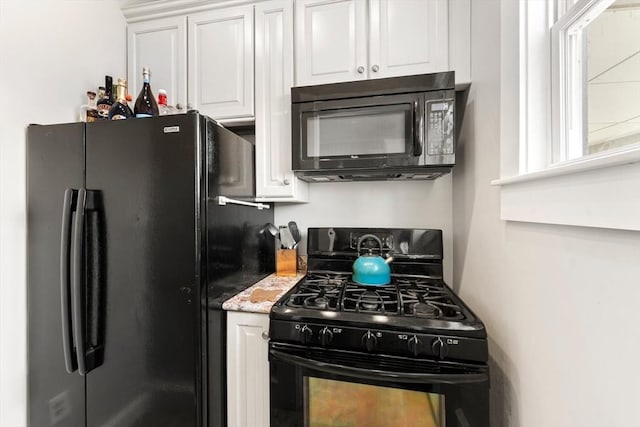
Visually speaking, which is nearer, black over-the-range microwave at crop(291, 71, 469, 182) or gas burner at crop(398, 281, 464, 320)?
gas burner at crop(398, 281, 464, 320)

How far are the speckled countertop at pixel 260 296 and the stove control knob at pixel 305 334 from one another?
193 mm

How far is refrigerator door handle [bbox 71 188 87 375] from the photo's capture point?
107 cm

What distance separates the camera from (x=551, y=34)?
0.82 metres

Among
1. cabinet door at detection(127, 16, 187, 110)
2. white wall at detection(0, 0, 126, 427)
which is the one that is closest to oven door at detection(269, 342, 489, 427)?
white wall at detection(0, 0, 126, 427)

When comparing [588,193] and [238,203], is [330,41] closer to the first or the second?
[238,203]

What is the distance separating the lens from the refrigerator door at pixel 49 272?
45.1 inches

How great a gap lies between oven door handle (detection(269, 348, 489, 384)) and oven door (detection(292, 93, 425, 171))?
82cm

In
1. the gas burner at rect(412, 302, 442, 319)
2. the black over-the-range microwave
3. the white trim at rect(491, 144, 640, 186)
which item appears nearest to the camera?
the white trim at rect(491, 144, 640, 186)

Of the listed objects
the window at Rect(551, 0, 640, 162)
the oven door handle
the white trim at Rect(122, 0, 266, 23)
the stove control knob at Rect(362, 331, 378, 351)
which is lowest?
the oven door handle


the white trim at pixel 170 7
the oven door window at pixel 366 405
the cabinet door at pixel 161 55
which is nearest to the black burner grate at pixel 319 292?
the oven door window at pixel 366 405

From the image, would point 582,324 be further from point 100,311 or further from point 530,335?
point 100,311

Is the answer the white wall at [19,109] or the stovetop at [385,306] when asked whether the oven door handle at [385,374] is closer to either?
the stovetop at [385,306]

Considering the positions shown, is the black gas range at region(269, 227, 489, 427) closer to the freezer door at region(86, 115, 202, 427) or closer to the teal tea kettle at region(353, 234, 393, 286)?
the teal tea kettle at region(353, 234, 393, 286)

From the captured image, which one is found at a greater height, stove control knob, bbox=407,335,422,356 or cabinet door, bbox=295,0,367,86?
cabinet door, bbox=295,0,367,86
